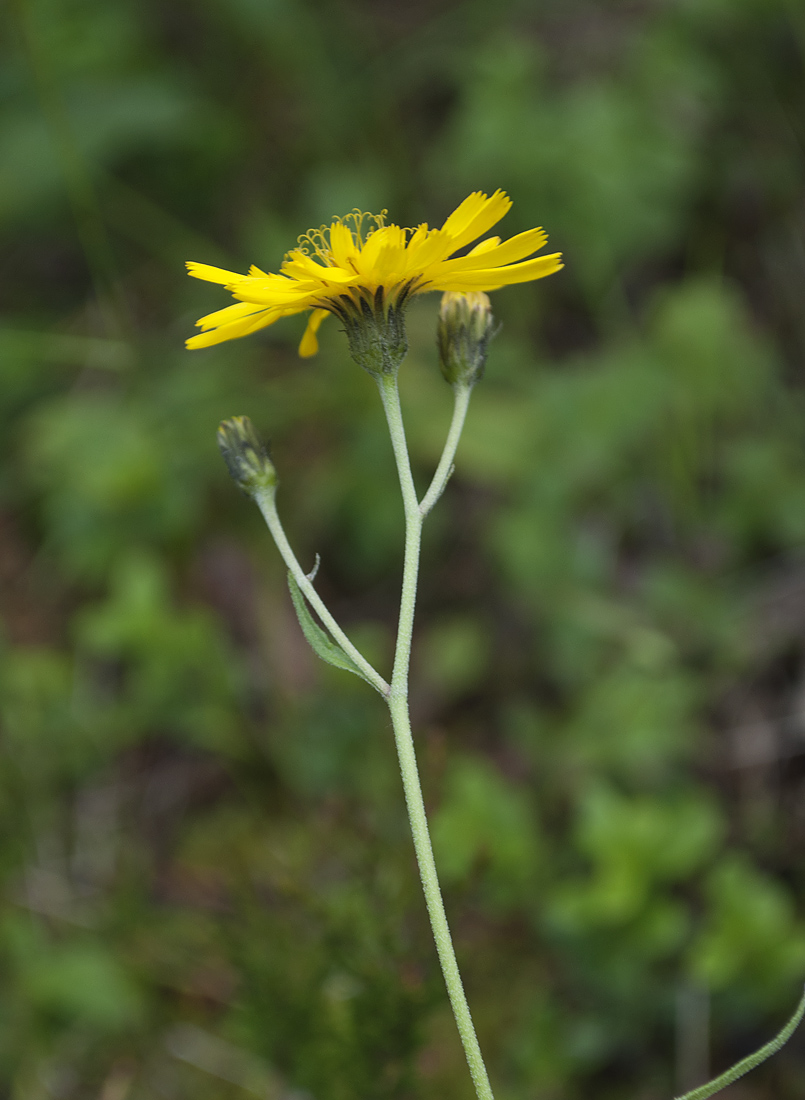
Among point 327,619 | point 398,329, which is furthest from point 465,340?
point 327,619

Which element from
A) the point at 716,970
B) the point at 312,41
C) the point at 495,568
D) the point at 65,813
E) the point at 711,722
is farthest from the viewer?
the point at 312,41

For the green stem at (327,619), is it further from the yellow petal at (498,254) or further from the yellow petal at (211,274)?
the yellow petal at (498,254)

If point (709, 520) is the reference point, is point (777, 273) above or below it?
above

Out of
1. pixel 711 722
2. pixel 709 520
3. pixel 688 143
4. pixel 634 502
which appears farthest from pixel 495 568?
pixel 688 143

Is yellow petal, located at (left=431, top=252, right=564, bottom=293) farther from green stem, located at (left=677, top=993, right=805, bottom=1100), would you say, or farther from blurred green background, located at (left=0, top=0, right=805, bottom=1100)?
green stem, located at (left=677, top=993, right=805, bottom=1100)

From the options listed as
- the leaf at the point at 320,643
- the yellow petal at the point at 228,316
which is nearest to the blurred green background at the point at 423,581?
the leaf at the point at 320,643

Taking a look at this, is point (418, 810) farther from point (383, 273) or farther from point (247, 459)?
point (383, 273)

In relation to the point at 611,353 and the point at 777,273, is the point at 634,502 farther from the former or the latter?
the point at 777,273

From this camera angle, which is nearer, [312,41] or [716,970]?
[716,970]
